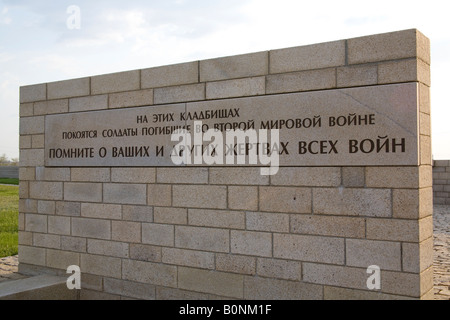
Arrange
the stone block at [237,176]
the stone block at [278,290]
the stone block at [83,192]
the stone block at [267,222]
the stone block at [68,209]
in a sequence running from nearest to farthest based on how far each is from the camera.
A: 1. the stone block at [278,290]
2. the stone block at [267,222]
3. the stone block at [237,176]
4. the stone block at [83,192]
5. the stone block at [68,209]

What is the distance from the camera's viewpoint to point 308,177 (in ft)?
14.5

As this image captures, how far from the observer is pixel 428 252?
418cm

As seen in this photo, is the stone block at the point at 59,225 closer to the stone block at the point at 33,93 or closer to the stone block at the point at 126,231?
the stone block at the point at 126,231

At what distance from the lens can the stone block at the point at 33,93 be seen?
21.5 feet

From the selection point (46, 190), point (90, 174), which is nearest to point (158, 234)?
point (90, 174)

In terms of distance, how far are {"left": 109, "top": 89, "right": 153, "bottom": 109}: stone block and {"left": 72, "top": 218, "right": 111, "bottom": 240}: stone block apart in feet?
4.82

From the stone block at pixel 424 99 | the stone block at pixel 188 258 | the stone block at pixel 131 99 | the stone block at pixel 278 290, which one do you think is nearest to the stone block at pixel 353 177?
the stone block at pixel 424 99

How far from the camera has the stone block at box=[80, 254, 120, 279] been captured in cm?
565

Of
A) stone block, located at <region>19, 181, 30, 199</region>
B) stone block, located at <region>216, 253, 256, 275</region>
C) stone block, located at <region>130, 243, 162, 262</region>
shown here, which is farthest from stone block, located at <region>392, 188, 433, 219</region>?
stone block, located at <region>19, 181, 30, 199</region>

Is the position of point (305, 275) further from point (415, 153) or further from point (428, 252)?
point (415, 153)

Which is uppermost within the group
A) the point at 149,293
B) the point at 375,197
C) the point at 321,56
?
the point at 321,56

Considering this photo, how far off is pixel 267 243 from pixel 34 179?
373 cm

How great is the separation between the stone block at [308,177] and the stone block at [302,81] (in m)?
0.78
